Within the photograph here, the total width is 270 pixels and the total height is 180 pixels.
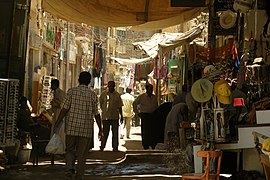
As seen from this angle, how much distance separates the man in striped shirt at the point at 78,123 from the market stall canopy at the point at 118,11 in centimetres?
353

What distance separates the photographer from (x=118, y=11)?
11.6 metres

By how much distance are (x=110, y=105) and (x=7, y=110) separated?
5518 mm

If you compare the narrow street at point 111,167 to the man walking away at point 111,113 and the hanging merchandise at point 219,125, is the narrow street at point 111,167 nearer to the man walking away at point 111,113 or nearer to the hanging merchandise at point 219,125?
the man walking away at point 111,113

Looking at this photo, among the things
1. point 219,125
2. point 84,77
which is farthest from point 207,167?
point 84,77

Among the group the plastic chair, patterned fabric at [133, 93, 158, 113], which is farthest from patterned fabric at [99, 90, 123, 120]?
the plastic chair

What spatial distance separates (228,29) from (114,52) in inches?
1548

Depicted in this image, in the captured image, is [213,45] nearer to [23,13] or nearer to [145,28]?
[145,28]

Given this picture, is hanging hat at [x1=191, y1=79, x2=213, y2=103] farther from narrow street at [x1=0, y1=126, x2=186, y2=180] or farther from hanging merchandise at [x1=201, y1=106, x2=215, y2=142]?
narrow street at [x1=0, y1=126, x2=186, y2=180]

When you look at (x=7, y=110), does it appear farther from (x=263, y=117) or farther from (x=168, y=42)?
(x=168, y=42)

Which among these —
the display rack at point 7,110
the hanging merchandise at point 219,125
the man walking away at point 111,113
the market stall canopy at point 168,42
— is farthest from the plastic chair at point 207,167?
the market stall canopy at point 168,42

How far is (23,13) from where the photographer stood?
10.9 metres

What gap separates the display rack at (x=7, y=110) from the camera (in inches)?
314

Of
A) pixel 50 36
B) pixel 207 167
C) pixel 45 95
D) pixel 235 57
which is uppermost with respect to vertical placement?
pixel 50 36

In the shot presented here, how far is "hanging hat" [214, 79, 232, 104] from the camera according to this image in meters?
6.32
